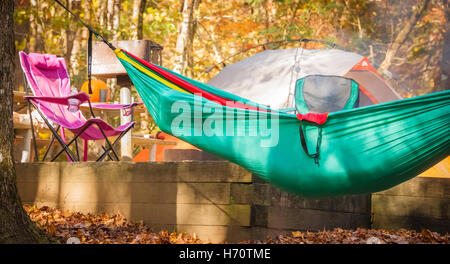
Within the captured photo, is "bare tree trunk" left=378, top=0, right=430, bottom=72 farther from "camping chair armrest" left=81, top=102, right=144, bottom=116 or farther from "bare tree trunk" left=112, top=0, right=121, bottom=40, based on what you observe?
"camping chair armrest" left=81, top=102, right=144, bottom=116

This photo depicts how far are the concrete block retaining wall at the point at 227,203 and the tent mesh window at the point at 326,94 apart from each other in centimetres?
152

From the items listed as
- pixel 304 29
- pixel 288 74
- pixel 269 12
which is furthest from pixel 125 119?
pixel 269 12

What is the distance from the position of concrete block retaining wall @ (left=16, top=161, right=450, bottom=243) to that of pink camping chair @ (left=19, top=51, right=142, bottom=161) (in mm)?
461

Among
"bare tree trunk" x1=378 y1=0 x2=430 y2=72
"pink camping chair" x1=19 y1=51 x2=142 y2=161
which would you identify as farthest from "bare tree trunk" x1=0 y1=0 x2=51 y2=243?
"bare tree trunk" x1=378 y1=0 x2=430 y2=72

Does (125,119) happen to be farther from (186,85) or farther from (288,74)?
(288,74)

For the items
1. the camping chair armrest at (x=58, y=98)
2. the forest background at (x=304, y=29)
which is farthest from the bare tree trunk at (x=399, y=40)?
the camping chair armrest at (x=58, y=98)

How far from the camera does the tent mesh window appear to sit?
4176mm

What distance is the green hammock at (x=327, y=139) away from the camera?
84.6 inches

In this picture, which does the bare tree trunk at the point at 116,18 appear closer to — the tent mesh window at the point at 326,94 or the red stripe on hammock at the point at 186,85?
the tent mesh window at the point at 326,94

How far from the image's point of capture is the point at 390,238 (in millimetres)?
2480

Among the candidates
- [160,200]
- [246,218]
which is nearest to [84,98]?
[160,200]

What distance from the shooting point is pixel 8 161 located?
2.27 meters

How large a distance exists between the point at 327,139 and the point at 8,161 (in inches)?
51.4
